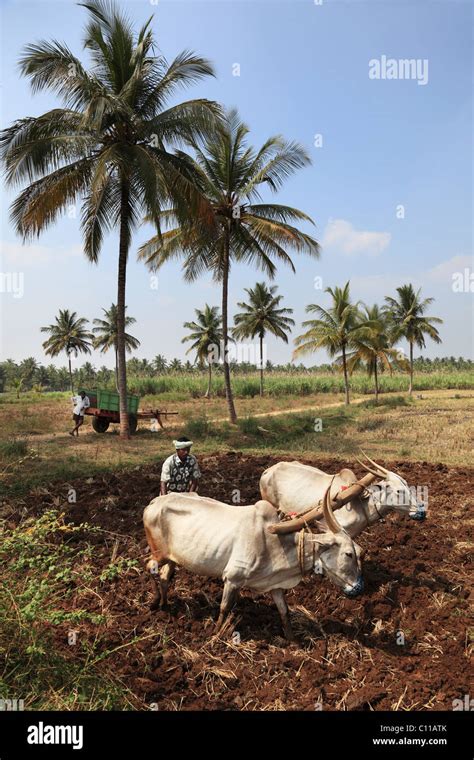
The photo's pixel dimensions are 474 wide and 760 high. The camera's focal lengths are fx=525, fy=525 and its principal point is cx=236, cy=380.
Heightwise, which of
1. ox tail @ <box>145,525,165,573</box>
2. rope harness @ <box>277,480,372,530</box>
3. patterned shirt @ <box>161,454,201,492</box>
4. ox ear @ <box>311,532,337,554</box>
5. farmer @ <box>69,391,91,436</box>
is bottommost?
ox tail @ <box>145,525,165,573</box>

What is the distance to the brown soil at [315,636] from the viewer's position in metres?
4.02

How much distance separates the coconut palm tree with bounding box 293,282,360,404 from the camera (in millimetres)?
27692

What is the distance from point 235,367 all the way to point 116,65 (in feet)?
166

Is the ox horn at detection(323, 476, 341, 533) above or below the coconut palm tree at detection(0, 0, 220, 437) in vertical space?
below

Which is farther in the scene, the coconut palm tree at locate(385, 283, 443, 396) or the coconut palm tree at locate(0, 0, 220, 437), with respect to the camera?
the coconut palm tree at locate(385, 283, 443, 396)

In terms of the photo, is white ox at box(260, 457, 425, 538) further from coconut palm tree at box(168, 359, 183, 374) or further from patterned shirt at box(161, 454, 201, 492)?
coconut palm tree at box(168, 359, 183, 374)

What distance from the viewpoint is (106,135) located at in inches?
559

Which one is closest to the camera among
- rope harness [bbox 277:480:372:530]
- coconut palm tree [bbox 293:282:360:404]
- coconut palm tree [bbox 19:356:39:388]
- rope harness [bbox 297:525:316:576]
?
rope harness [bbox 297:525:316:576]

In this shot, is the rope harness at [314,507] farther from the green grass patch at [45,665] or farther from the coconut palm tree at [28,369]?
the coconut palm tree at [28,369]

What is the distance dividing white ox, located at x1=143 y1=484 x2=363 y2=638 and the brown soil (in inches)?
11.9

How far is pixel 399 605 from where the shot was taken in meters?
5.31

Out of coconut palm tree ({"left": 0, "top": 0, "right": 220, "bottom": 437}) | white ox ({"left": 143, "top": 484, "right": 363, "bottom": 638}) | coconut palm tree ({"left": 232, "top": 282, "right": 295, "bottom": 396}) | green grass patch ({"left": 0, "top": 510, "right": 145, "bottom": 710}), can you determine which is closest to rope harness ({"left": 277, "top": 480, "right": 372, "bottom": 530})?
white ox ({"left": 143, "top": 484, "right": 363, "bottom": 638})
